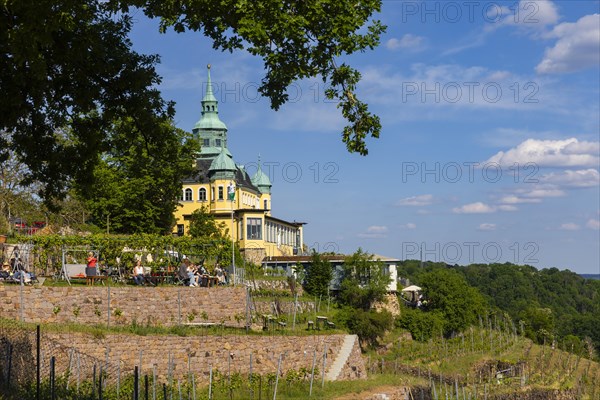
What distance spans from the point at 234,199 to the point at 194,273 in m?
43.4

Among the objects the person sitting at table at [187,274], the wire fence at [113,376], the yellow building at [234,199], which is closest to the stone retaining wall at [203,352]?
the wire fence at [113,376]

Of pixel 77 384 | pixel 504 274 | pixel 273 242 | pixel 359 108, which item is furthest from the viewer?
pixel 504 274

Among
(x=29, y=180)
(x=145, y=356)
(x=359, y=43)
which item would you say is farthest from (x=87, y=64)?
(x=145, y=356)

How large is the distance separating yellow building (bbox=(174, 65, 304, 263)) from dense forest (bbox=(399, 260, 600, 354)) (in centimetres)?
3033

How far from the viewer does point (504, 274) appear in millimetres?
173875

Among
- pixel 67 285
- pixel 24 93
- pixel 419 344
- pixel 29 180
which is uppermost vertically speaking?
pixel 24 93

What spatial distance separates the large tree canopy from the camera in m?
14.2

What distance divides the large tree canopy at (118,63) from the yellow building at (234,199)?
51965 millimetres

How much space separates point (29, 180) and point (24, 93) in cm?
237

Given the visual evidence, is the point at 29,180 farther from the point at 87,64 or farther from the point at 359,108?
the point at 359,108

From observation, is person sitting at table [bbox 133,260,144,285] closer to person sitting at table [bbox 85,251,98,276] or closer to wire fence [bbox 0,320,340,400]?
person sitting at table [bbox 85,251,98,276]

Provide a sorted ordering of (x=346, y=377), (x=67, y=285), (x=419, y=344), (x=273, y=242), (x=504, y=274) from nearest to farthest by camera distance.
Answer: (x=67, y=285)
(x=346, y=377)
(x=419, y=344)
(x=273, y=242)
(x=504, y=274)

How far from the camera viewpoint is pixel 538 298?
533 ft

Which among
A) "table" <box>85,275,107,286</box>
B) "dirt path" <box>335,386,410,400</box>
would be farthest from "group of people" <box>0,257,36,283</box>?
"dirt path" <box>335,386,410,400</box>
